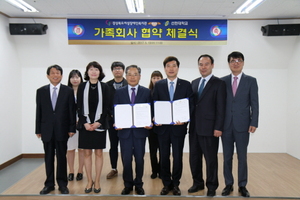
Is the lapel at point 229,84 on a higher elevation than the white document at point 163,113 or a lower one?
higher

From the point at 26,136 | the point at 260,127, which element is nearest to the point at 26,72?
the point at 26,136

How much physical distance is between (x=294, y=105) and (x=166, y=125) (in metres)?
4.06

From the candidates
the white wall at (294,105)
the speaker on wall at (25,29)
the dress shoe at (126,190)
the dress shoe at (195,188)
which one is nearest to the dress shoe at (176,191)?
the dress shoe at (195,188)

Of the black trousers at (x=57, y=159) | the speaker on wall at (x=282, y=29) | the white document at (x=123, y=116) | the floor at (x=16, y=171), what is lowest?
the floor at (x=16, y=171)

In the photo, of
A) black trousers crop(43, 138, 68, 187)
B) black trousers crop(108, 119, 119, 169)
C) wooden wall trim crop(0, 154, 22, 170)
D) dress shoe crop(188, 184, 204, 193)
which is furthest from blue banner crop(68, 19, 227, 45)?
dress shoe crop(188, 184, 204, 193)

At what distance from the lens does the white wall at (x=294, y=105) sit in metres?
5.56

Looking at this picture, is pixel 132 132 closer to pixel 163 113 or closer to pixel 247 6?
pixel 163 113

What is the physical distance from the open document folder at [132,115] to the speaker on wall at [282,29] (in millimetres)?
3908

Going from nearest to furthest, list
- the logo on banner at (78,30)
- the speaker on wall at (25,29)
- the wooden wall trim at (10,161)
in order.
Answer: the wooden wall trim at (10,161) → the speaker on wall at (25,29) → the logo on banner at (78,30)

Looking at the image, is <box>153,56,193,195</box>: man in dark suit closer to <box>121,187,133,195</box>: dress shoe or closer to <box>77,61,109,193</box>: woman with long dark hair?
<box>121,187,133,195</box>: dress shoe

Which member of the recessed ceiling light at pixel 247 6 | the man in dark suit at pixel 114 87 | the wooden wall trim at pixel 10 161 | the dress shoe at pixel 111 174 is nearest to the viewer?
the man in dark suit at pixel 114 87

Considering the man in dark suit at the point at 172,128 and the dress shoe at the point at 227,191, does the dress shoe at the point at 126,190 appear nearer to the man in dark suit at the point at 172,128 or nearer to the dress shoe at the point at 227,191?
the man in dark suit at the point at 172,128

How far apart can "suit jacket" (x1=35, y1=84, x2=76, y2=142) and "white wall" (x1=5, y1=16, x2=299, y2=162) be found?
2675 millimetres

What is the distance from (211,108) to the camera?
3.07 m
